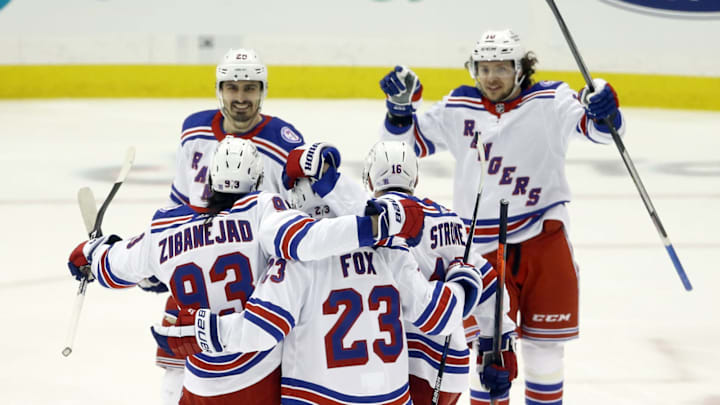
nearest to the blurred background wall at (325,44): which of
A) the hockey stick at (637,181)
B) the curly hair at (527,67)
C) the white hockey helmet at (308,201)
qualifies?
the curly hair at (527,67)

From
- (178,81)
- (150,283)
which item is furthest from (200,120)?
(178,81)

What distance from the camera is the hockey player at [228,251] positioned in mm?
1948

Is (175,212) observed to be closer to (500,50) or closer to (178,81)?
(500,50)

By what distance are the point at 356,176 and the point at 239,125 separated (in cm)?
411

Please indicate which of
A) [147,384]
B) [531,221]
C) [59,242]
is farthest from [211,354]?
[59,242]

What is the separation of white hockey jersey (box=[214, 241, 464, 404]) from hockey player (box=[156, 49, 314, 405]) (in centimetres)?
70

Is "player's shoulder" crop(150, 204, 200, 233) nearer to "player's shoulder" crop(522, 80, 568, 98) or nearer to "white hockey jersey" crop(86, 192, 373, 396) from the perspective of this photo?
"white hockey jersey" crop(86, 192, 373, 396)

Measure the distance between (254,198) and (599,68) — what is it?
26.2 ft

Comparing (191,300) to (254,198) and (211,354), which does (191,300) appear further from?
(254,198)

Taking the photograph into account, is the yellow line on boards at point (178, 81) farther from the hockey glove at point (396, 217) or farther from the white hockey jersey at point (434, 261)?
the hockey glove at point (396, 217)

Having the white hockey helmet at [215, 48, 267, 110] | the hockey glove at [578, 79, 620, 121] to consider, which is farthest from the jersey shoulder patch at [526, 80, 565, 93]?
the white hockey helmet at [215, 48, 267, 110]

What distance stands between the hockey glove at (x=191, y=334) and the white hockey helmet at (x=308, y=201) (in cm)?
32

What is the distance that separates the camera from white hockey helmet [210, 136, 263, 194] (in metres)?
2.09

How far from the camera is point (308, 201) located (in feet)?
7.09
